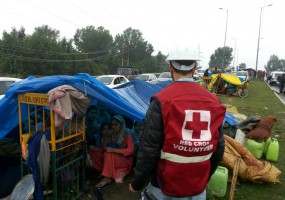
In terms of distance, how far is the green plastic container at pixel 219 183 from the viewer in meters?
4.03

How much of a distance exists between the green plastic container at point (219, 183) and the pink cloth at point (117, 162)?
144 centimetres

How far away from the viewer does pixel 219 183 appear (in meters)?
4.05

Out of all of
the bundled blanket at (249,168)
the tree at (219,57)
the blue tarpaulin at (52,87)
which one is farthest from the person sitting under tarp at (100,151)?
the tree at (219,57)

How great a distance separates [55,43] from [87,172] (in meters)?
44.2

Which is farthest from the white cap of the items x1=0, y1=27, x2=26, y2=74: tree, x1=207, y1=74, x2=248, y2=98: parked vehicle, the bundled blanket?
x1=0, y1=27, x2=26, y2=74: tree

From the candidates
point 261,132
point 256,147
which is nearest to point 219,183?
point 256,147

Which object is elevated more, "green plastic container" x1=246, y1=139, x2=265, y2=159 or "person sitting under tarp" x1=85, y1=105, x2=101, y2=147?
"person sitting under tarp" x1=85, y1=105, x2=101, y2=147

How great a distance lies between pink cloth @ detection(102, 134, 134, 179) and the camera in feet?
14.9

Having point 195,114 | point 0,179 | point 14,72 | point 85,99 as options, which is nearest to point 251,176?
point 85,99

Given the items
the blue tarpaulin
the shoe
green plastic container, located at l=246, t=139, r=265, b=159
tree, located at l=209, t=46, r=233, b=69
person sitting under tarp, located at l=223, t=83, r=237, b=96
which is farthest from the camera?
tree, located at l=209, t=46, r=233, b=69

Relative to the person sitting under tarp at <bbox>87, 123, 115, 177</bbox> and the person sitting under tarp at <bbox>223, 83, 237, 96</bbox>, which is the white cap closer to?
the person sitting under tarp at <bbox>87, 123, 115, 177</bbox>

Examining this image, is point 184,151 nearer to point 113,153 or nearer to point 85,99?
point 85,99

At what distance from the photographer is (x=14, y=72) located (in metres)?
37.7

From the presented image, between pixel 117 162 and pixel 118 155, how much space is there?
0.39ft
